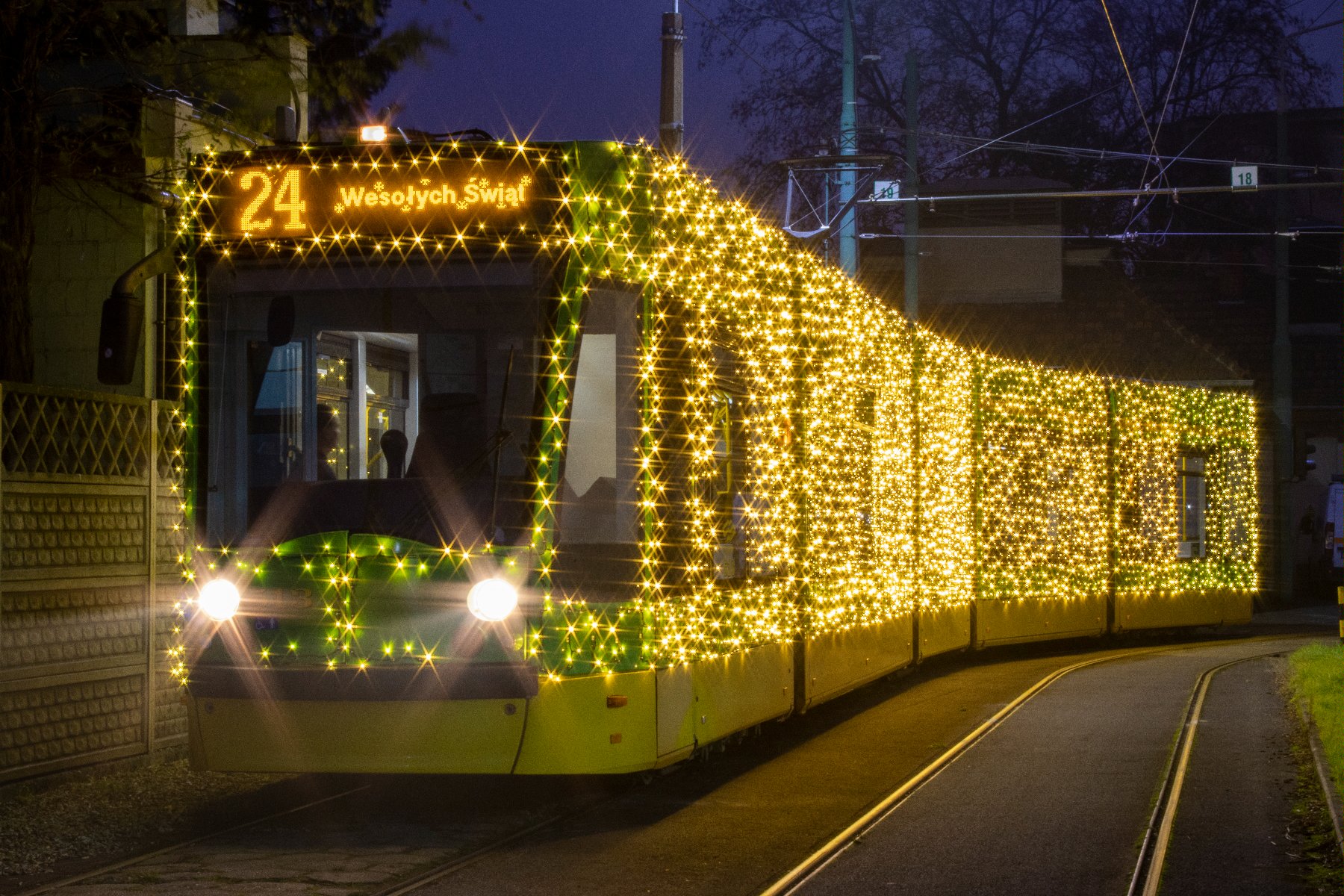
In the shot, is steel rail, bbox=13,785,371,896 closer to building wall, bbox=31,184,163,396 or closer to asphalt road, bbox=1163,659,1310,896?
building wall, bbox=31,184,163,396

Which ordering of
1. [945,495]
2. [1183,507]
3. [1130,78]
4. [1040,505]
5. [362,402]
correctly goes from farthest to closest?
1. [1130,78]
2. [1183,507]
3. [1040,505]
4. [945,495]
5. [362,402]

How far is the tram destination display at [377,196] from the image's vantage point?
25.4 ft

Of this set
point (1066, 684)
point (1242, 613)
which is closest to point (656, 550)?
point (1066, 684)

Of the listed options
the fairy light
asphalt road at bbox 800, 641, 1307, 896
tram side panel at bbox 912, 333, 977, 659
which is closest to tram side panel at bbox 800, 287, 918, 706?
the fairy light

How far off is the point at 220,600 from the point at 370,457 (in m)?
0.95

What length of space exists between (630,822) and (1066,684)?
7.06m

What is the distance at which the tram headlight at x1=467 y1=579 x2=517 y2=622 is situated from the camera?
7.35 metres

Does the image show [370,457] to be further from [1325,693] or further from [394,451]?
[1325,693]

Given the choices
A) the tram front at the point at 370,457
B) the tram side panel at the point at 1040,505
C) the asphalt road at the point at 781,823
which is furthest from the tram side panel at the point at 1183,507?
the tram front at the point at 370,457

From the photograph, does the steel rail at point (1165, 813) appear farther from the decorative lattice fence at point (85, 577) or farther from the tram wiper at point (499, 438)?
the decorative lattice fence at point (85, 577)

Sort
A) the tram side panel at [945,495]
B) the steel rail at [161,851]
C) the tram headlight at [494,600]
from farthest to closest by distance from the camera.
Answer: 1. the tram side panel at [945,495]
2. the tram headlight at [494,600]
3. the steel rail at [161,851]

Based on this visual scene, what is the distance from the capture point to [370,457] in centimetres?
768

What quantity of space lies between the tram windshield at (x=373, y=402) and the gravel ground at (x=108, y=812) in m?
1.55

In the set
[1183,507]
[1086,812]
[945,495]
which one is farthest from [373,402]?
[1183,507]
